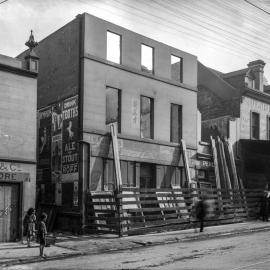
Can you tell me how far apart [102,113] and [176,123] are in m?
5.74

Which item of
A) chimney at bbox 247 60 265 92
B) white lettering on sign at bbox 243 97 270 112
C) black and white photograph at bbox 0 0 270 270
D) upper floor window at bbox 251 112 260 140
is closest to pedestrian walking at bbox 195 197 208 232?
black and white photograph at bbox 0 0 270 270

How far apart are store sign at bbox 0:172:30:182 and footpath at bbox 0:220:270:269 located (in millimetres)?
2512

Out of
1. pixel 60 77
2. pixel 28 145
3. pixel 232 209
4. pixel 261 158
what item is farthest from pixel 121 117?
pixel 261 158

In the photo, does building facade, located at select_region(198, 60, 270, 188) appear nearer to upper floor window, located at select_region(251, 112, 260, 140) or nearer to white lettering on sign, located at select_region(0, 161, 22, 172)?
upper floor window, located at select_region(251, 112, 260, 140)

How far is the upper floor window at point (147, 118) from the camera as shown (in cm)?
2459

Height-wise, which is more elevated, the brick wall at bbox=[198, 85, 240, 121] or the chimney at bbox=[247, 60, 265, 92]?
the chimney at bbox=[247, 60, 265, 92]

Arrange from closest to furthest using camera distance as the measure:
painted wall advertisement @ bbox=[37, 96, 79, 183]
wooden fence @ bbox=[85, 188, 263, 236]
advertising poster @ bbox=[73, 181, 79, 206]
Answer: wooden fence @ bbox=[85, 188, 263, 236], advertising poster @ bbox=[73, 181, 79, 206], painted wall advertisement @ bbox=[37, 96, 79, 183]

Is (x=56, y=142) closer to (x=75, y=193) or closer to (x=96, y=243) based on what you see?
(x=75, y=193)

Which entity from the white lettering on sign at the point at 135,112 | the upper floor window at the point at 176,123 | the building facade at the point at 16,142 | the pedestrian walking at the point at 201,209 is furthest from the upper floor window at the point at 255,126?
the building facade at the point at 16,142

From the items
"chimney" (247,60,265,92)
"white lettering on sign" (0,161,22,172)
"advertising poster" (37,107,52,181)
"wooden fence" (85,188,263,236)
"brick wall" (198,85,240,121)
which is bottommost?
"wooden fence" (85,188,263,236)

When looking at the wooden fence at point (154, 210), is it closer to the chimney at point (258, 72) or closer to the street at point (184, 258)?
the street at point (184, 258)

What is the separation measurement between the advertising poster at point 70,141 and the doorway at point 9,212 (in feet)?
12.4

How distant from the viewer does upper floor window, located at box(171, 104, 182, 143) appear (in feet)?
86.1

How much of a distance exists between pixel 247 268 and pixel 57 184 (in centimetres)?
1355
